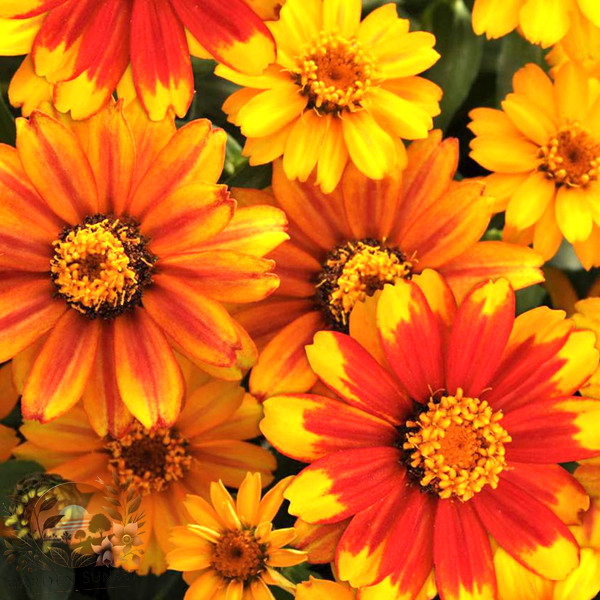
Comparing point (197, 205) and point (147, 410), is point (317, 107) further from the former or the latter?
point (147, 410)

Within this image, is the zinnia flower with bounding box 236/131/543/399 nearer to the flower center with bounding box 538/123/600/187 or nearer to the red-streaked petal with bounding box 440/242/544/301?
the red-streaked petal with bounding box 440/242/544/301

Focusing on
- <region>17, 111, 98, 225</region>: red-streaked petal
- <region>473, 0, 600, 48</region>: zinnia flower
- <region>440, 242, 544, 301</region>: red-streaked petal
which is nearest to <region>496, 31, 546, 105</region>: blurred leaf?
<region>473, 0, 600, 48</region>: zinnia flower

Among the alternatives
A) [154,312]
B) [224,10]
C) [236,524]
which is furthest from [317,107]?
[236,524]

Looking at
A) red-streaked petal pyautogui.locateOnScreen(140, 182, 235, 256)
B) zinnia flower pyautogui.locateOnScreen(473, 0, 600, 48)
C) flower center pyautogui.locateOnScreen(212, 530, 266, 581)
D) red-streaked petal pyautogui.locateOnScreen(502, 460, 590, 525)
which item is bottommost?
flower center pyautogui.locateOnScreen(212, 530, 266, 581)

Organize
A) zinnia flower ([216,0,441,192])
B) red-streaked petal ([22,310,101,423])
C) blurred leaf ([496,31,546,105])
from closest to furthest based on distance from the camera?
1. red-streaked petal ([22,310,101,423])
2. zinnia flower ([216,0,441,192])
3. blurred leaf ([496,31,546,105])

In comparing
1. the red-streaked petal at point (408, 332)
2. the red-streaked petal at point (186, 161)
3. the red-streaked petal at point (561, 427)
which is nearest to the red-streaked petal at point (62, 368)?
the red-streaked petal at point (186, 161)

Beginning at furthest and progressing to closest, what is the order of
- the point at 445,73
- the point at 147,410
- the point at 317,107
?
the point at 445,73, the point at 317,107, the point at 147,410

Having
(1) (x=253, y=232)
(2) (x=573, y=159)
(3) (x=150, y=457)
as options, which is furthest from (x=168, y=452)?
(2) (x=573, y=159)

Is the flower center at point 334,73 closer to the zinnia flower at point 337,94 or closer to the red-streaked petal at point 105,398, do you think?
the zinnia flower at point 337,94
